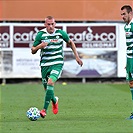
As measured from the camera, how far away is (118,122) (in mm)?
11594

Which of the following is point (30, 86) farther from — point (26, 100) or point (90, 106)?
point (90, 106)

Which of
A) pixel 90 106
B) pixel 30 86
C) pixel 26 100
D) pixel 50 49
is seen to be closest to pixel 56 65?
pixel 50 49

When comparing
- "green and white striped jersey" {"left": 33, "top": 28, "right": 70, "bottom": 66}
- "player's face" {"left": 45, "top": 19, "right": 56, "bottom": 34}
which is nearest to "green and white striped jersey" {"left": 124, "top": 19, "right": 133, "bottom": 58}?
"green and white striped jersey" {"left": 33, "top": 28, "right": 70, "bottom": 66}

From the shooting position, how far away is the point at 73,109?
14.4 metres

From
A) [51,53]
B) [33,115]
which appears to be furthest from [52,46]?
[33,115]

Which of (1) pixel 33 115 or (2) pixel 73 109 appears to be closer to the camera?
(1) pixel 33 115

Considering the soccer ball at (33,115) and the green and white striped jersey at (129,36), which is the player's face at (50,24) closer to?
the green and white striped jersey at (129,36)

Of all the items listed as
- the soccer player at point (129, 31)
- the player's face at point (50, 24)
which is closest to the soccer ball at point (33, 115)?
the player's face at point (50, 24)

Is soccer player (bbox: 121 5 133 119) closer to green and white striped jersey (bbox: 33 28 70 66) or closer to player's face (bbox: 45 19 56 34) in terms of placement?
green and white striped jersey (bbox: 33 28 70 66)

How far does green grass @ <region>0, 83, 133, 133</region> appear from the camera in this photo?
35.6 ft

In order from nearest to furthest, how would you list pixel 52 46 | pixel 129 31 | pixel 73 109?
pixel 129 31 → pixel 52 46 → pixel 73 109

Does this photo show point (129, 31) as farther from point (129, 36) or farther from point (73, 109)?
point (73, 109)

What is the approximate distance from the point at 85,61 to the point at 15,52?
8.50ft

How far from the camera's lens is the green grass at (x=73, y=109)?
10.8 m
